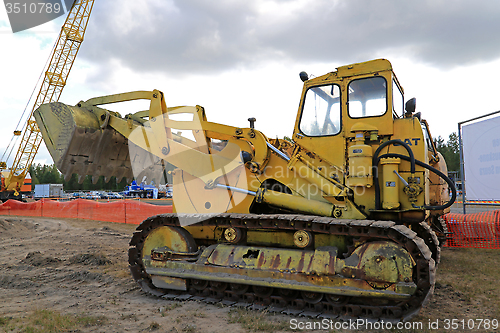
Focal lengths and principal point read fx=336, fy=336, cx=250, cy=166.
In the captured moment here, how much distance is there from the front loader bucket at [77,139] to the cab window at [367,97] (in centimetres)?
460

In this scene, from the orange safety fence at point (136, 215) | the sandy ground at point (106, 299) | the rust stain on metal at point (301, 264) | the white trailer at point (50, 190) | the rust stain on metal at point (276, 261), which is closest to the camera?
the sandy ground at point (106, 299)

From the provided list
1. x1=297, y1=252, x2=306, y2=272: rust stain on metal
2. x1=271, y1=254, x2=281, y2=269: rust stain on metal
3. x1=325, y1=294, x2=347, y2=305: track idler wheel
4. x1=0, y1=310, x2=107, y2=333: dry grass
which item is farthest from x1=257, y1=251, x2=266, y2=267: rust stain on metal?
x1=0, y1=310, x2=107, y2=333: dry grass

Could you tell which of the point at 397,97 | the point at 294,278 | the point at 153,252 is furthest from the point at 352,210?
the point at 153,252

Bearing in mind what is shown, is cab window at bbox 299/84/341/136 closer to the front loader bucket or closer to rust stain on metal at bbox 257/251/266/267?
rust stain on metal at bbox 257/251/266/267

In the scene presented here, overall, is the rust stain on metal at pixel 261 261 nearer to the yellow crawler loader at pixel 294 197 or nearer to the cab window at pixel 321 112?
the yellow crawler loader at pixel 294 197

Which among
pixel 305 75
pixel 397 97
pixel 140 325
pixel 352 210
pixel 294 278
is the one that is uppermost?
pixel 305 75

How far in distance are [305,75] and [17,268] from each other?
25.7 feet

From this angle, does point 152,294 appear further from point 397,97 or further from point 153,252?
point 397,97

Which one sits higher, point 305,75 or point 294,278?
point 305,75

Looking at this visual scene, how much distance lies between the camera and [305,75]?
19.3 feet

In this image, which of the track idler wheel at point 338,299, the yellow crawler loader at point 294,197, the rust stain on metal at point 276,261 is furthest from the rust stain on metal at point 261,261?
the track idler wheel at point 338,299

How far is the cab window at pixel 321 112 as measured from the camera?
5.64m

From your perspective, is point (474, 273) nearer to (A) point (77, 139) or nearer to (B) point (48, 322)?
(B) point (48, 322)

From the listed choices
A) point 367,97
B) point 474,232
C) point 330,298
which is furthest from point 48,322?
point 474,232
